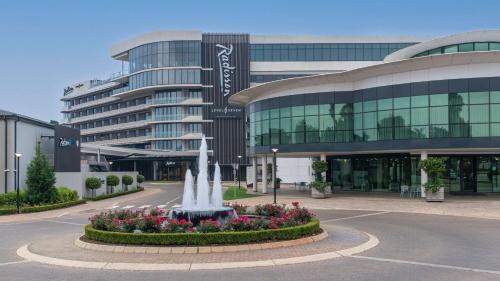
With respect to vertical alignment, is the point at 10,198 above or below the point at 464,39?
below

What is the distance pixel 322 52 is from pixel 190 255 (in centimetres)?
7914

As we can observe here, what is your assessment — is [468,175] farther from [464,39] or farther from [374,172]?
[464,39]

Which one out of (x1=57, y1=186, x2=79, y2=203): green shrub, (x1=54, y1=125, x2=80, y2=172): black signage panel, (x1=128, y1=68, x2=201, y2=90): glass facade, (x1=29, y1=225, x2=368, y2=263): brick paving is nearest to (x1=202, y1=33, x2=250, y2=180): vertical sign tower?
(x1=128, y1=68, x2=201, y2=90): glass facade

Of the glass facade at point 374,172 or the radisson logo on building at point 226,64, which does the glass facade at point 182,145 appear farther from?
the glass facade at point 374,172

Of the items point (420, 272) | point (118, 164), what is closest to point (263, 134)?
point (420, 272)

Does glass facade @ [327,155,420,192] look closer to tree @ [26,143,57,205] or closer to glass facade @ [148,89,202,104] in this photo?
tree @ [26,143,57,205]

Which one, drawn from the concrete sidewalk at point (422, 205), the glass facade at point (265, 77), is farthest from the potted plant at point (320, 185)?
the glass facade at point (265, 77)

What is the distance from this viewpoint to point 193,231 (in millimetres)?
18375

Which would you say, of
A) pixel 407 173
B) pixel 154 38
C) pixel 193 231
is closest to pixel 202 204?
pixel 193 231

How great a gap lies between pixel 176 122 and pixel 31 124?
52587 millimetres

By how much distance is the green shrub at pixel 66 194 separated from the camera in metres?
39.7

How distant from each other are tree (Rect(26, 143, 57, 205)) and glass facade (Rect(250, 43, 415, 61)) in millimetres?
58532

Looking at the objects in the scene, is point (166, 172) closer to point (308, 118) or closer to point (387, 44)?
point (387, 44)

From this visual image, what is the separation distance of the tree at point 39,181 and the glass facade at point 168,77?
182 feet
